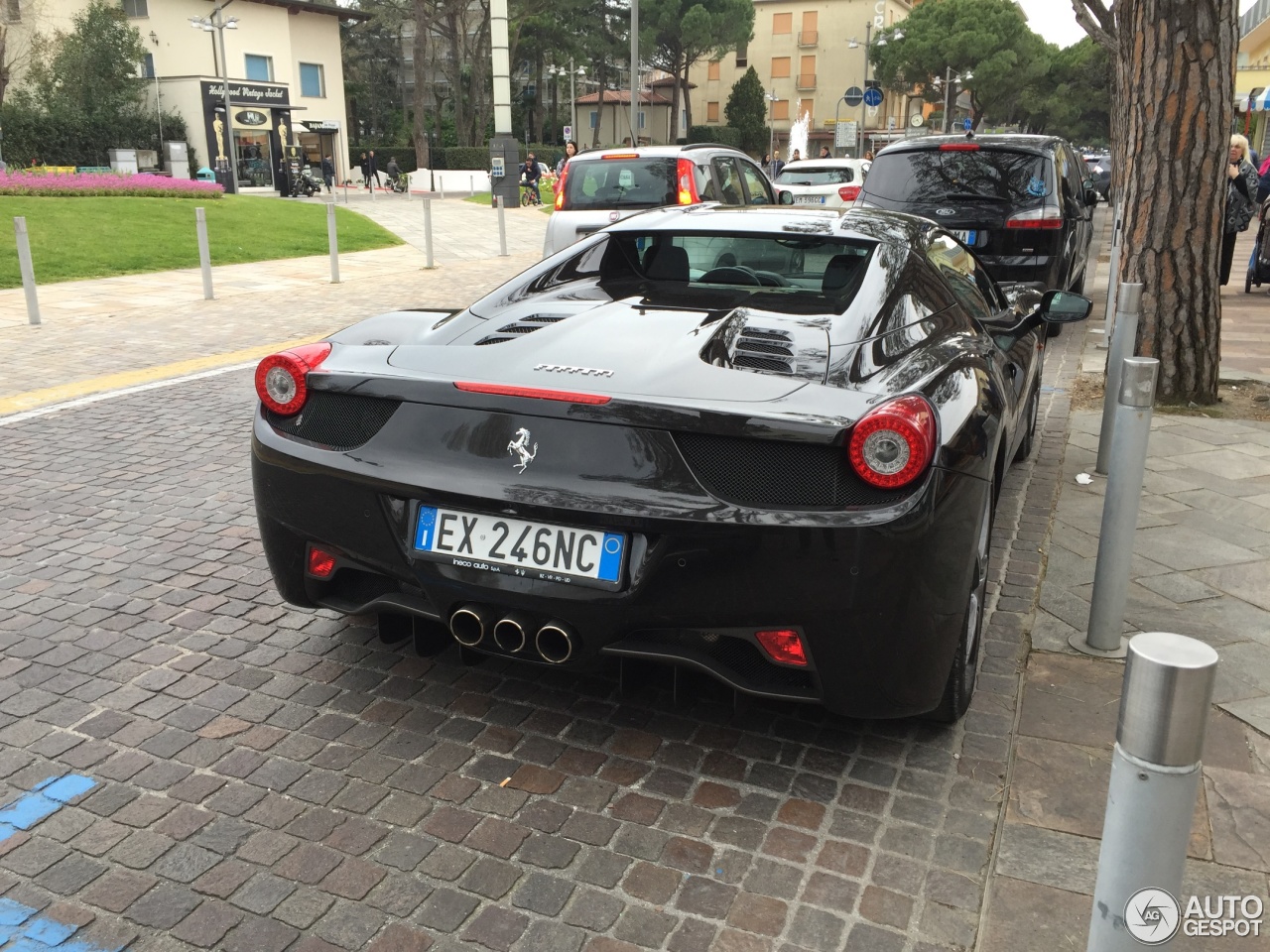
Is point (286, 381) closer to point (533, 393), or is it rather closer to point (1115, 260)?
point (533, 393)

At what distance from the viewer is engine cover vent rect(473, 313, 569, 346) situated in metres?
3.18

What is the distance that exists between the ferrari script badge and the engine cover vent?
0.48m

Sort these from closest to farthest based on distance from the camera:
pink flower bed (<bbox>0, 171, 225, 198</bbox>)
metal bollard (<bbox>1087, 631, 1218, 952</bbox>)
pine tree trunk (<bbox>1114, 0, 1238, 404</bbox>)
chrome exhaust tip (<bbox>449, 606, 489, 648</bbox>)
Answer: metal bollard (<bbox>1087, 631, 1218, 952</bbox>) → chrome exhaust tip (<bbox>449, 606, 489, 648</bbox>) → pine tree trunk (<bbox>1114, 0, 1238, 404</bbox>) → pink flower bed (<bbox>0, 171, 225, 198</bbox>)

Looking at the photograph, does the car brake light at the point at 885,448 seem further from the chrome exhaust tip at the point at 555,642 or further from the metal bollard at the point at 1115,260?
the metal bollard at the point at 1115,260

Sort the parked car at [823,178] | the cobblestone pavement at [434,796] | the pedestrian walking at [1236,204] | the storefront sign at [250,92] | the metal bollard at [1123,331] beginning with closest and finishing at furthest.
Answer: the cobblestone pavement at [434,796], the metal bollard at [1123,331], the pedestrian walking at [1236,204], the parked car at [823,178], the storefront sign at [250,92]

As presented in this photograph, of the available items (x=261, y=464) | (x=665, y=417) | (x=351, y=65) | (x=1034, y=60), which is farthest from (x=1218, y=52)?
(x=1034, y=60)

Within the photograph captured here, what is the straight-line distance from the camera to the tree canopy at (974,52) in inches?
3012

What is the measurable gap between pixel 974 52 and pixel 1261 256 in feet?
231

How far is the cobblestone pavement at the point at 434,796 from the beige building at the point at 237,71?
42.4m

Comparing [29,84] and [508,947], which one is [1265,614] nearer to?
[508,947]

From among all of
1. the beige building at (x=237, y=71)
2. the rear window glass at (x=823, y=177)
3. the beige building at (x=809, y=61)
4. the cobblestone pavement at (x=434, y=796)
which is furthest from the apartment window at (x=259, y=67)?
the cobblestone pavement at (x=434, y=796)

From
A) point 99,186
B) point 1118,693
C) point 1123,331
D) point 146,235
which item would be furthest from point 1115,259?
point 99,186

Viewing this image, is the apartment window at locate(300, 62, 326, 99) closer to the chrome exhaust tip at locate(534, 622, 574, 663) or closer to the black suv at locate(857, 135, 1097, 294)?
the black suv at locate(857, 135, 1097, 294)

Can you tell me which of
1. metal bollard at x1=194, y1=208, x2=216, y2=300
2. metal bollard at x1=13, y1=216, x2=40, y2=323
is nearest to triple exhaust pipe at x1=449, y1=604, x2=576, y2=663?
metal bollard at x1=13, y1=216, x2=40, y2=323
